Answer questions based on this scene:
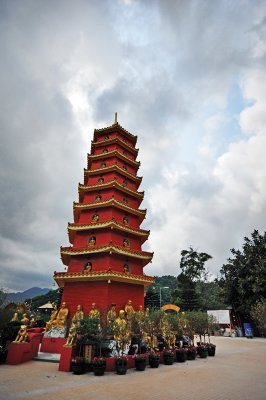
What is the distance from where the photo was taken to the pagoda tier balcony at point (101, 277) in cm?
1839

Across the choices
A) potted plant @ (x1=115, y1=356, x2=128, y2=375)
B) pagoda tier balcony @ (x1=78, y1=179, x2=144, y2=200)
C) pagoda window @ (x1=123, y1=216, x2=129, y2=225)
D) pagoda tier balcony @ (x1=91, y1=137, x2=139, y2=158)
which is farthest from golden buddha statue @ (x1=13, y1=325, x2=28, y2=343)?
pagoda tier balcony @ (x1=91, y1=137, x2=139, y2=158)

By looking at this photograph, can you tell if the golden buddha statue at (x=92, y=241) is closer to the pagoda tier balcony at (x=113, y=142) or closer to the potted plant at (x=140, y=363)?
the potted plant at (x=140, y=363)

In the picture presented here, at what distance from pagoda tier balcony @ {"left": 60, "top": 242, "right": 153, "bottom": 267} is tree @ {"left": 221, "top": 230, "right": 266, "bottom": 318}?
58.0 feet

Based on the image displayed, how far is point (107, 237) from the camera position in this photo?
A: 20953 millimetres

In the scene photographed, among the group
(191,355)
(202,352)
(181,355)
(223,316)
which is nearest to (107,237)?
(181,355)

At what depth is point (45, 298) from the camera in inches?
3083

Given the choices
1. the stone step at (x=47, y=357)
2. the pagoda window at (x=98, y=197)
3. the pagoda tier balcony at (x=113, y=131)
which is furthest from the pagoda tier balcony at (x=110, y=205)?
the stone step at (x=47, y=357)

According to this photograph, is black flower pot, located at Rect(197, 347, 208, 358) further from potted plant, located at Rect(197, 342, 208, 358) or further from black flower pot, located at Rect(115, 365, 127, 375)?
black flower pot, located at Rect(115, 365, 127, 375)

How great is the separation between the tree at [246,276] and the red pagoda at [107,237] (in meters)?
17.5

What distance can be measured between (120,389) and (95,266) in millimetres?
11259

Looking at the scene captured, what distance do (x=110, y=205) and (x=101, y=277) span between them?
6.26 m

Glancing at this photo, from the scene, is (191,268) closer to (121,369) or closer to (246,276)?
(246,276)

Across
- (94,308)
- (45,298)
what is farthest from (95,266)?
(45,298)

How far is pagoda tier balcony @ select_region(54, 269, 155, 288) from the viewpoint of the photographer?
18391 millimetres
